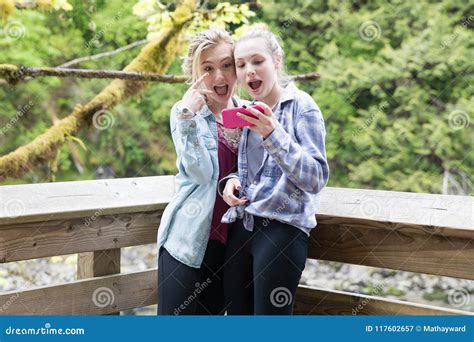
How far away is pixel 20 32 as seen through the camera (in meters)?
6.11

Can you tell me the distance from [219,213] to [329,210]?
315mm

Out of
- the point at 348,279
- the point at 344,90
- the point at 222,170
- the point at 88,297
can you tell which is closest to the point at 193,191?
Result: the point at 222,170

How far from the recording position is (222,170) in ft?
5.51

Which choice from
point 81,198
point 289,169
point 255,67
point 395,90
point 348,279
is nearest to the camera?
point 289,169

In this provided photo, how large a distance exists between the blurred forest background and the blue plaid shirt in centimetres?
452

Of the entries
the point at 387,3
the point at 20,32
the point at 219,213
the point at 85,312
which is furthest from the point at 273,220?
the point at 387,3

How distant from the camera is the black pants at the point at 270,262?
154 cm

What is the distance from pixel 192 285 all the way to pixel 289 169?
410 millimetres

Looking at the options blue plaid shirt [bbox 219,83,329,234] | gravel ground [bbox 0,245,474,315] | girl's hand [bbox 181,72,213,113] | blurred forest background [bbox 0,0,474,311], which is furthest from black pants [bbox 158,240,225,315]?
blurred forest background [bbox 0,0,474,311]

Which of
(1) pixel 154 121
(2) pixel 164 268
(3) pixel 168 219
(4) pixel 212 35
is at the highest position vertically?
(4) pixel 212 35

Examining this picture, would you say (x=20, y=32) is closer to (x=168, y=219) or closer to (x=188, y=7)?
(x=188, y=7)

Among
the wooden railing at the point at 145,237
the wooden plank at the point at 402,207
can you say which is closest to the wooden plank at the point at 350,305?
the wooden railing at the point at 145,237

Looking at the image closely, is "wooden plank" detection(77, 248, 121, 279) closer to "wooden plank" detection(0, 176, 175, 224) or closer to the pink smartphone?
"wooden plank" detection(0, 176, 175, 224)

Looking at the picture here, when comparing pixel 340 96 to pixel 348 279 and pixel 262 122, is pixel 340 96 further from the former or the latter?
pixel 262 122
